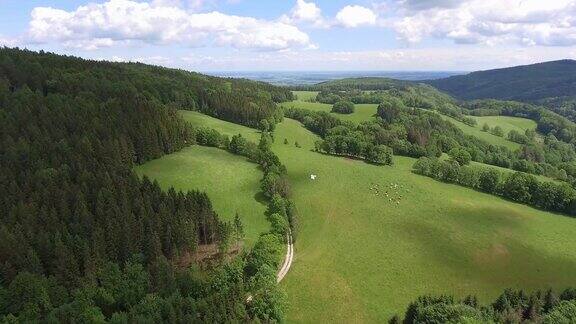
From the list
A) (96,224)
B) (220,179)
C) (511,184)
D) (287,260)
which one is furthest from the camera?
(511,184)

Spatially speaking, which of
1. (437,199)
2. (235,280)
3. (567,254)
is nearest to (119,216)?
(235,280)

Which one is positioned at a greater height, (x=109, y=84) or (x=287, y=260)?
(x=109, y=84)

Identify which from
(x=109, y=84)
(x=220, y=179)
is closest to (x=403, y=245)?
(x=220, y=179)

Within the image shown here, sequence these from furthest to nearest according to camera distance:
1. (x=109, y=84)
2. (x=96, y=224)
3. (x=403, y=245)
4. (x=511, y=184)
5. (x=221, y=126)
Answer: (x=221, y=126) < (x=109, y=84) < (x=511, y=184) < (x=403, y=245) < (x=96, y=224)

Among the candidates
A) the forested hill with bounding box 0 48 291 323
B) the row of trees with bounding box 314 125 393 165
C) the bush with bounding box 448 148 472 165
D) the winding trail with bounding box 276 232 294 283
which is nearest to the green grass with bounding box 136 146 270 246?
the winding trail with bounding box 276 232 294 283

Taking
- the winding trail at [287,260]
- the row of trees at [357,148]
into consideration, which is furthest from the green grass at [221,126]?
the winding trail at [287,260]

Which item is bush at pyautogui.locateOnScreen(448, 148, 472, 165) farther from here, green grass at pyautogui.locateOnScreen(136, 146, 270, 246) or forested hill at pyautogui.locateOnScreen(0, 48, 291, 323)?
forested hill at pyautogui.locateOnScreen(0, 48, 291, 323)

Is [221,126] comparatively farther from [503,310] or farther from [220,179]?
Result: [503,310]
